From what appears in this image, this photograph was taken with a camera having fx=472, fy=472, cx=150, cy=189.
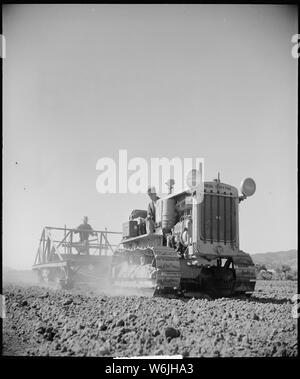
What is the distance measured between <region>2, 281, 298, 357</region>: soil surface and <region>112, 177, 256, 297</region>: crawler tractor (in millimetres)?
1473

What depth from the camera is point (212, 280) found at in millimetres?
11273

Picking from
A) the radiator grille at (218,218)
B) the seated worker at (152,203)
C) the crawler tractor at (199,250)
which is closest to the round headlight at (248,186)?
the crawler tractor at (199,250)

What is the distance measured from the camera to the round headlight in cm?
1066

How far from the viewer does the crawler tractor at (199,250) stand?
10.2 metres

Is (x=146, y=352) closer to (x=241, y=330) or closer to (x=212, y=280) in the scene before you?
(x=241, y=330)

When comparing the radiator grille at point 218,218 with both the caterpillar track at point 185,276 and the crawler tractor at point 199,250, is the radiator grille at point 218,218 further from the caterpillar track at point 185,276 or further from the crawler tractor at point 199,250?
the caterpillar track at point 185,276

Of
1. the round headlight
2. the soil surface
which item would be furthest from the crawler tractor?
the soil surface

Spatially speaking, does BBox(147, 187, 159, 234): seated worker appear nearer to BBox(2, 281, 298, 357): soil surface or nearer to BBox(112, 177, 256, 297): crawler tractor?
BBox(112, 177, 256, 297): crawler tractor

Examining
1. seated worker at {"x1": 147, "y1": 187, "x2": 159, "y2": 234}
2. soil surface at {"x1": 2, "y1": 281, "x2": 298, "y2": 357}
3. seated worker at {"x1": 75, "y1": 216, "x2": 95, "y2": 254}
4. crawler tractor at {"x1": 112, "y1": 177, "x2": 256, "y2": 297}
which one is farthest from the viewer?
seated worker at {"x1": 75, "y1": 216, "x2": 95, "y2": 254}

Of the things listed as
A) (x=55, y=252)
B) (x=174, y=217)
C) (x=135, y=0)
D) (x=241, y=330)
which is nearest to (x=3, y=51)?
(x=135, y=0)

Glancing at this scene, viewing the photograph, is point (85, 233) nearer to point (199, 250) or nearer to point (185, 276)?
point (185, 276)

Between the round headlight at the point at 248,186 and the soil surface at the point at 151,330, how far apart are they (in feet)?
9.41
